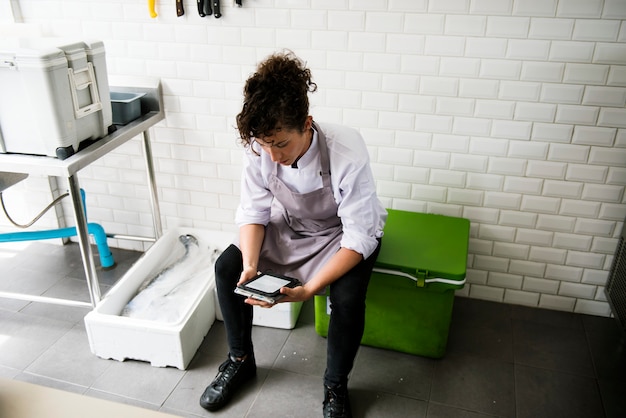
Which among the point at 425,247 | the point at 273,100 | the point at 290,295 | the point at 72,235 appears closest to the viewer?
the point at 273,100

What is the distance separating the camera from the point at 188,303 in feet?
8.64

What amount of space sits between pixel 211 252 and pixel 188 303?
53cm

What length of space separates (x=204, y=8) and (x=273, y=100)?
120 cm

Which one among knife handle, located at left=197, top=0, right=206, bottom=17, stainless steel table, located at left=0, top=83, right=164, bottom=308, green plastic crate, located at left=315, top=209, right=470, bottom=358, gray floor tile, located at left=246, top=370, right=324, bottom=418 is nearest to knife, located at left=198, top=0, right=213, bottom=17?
knife handle, located at left=197, top=0, right=206, bottom=17

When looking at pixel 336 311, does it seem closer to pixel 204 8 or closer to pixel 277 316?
pixel 277 316

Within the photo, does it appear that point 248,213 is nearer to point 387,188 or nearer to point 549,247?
point 387,188

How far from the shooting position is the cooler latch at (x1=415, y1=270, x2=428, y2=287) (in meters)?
2.35

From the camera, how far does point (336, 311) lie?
218cm

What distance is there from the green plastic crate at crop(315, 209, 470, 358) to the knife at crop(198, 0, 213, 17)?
4.54 feet

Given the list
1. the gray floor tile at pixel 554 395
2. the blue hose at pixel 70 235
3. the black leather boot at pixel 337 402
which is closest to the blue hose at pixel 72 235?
the blue hose at pixel 70 235

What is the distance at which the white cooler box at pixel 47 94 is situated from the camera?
2.22 m

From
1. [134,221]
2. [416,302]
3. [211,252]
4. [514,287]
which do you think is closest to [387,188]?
[416,302]

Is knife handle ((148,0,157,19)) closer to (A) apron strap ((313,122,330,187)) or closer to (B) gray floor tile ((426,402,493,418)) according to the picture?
(A) apron strap ((313,122,330,187))

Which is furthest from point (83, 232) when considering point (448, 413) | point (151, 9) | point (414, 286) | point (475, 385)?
point (475, 385)
